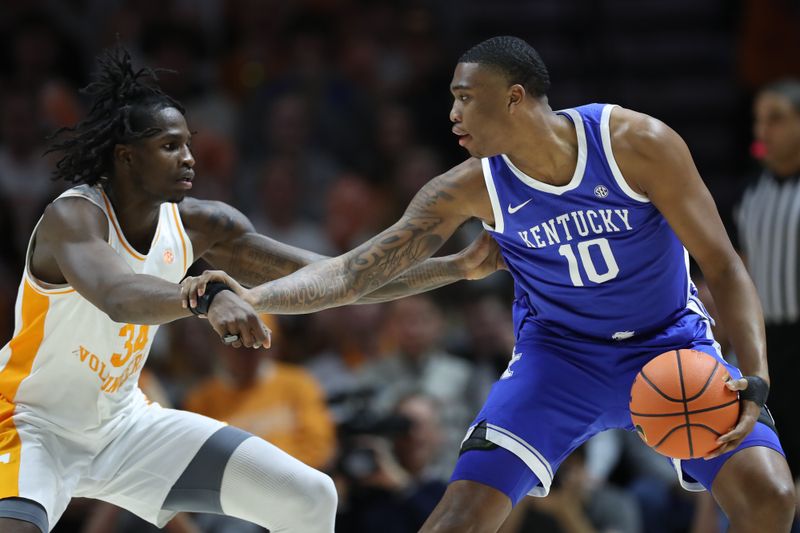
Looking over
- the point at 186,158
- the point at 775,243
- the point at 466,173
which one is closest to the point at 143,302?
the point at 186,158

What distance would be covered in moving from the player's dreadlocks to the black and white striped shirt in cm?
386

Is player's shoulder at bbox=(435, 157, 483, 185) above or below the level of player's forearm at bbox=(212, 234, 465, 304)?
above

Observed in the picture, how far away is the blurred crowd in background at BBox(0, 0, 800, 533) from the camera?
764cm

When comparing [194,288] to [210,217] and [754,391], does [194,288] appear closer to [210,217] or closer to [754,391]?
[210,217]

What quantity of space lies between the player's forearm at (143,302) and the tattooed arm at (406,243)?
0.71m

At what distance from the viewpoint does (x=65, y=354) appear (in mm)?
4828

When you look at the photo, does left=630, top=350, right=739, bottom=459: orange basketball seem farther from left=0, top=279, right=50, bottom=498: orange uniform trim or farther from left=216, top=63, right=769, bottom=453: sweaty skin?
left=0, top=279, right=50, bottom=498: orange uniform trim

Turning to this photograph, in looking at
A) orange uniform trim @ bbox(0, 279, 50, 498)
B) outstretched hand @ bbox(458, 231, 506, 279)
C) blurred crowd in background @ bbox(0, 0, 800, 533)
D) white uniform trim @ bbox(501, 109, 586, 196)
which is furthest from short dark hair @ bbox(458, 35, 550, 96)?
blurred crowd in background @ bbox(0, 0, 800, 533)

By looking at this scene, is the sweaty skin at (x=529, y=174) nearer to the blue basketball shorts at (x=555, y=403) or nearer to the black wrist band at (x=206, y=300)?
the black wrist band at (x=206, y=300)

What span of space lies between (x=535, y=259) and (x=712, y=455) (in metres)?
1.09

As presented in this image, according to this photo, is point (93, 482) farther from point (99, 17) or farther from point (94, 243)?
point (99, 17)

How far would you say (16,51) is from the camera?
33.0 ft

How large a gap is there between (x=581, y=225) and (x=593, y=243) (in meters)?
0.09

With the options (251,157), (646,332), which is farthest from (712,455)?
(251,157)
